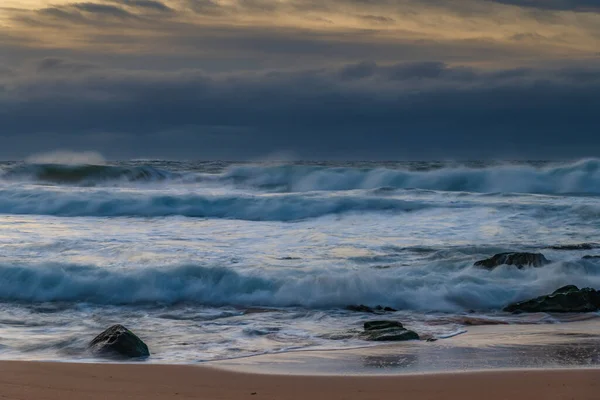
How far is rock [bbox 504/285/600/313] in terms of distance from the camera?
8.27 metres

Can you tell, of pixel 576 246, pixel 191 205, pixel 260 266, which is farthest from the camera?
pixel 191 205

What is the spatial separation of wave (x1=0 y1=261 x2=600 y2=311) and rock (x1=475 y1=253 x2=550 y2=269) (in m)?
0.16

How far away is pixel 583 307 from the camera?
827 centimetres

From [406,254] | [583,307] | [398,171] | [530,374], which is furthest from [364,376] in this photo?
[398,171]

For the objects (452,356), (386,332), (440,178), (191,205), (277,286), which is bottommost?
(452,356)

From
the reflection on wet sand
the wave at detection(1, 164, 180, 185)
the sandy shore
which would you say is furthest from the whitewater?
the wave at detection(1, 164, 180, 185)

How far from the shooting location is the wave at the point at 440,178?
28844mm

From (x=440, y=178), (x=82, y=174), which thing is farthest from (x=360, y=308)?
(x=82, y=174)

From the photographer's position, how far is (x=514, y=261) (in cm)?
1034

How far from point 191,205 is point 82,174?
12910mm

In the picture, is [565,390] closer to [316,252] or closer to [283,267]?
[283,267]

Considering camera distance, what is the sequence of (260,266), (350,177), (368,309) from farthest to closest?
(350,177) < (260,266) < (368,309)

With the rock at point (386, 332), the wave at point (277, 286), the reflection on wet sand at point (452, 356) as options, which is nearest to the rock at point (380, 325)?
the rock at point (386, 332)

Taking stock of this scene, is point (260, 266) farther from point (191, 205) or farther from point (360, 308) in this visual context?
point (191, 205)
